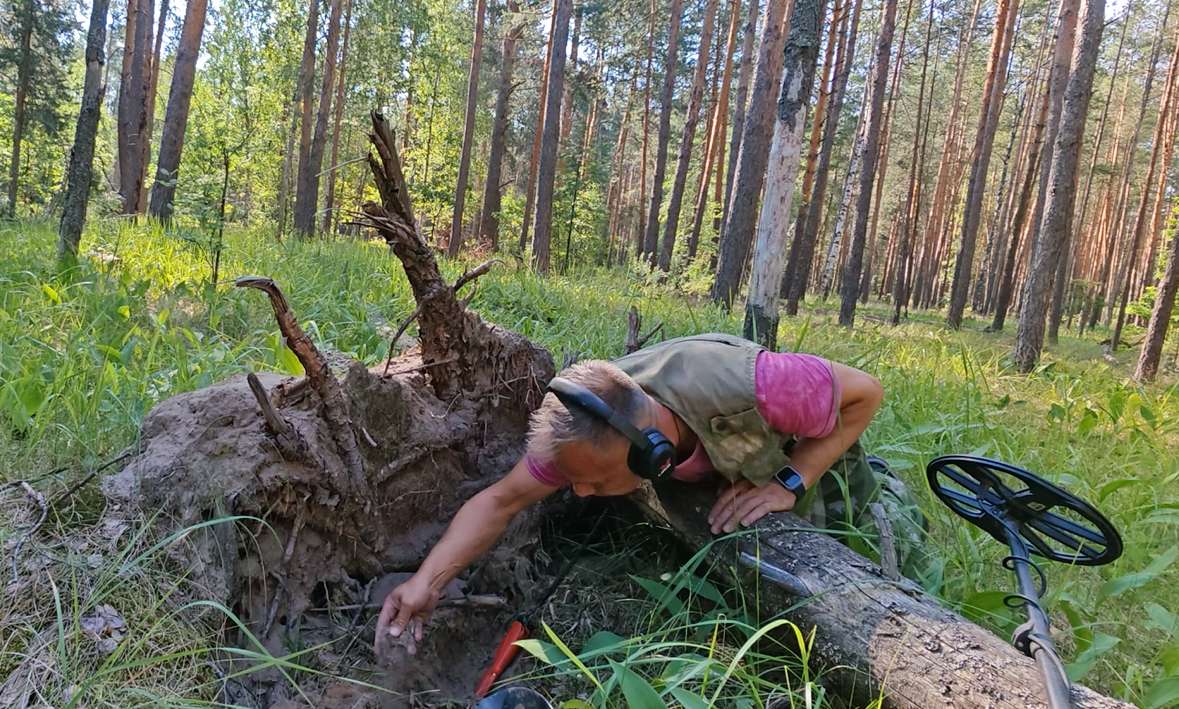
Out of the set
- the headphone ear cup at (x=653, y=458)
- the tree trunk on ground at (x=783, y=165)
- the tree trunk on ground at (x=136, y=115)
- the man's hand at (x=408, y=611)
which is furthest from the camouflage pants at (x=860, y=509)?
the tree trunk on ground at (x=136, y=115)

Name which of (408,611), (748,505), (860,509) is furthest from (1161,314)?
(408,611)

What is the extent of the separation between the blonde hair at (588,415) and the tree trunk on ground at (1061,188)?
6.72 meters

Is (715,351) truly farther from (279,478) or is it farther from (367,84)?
(367,84)

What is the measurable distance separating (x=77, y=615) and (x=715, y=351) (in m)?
1.72

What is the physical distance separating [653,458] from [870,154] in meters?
10.9

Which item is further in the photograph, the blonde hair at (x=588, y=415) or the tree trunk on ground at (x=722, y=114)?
the tree trunk on ground at (x=722, y=114)

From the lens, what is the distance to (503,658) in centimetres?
181

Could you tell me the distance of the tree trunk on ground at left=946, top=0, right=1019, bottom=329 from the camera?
12.0 m

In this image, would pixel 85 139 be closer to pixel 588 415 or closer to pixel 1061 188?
pixel 588 415

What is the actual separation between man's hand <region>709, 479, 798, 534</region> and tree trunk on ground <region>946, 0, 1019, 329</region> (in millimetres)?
12553

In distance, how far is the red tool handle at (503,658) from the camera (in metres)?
1.76

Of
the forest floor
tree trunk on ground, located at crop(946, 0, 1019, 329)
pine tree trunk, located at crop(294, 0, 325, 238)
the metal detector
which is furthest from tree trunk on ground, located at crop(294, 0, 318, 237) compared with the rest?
tree trunk on ground, located at crop(946, 0, 1019, 329)

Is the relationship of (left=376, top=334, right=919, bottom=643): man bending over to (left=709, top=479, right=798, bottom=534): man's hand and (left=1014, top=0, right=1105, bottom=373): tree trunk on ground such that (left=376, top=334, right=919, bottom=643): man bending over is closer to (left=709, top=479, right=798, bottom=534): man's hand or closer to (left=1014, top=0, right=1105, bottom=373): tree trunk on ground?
(left=709, top=479, right=798, bottom=534): man's hand

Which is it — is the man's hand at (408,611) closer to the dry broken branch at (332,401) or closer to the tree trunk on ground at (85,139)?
the dry broken branch at (332,401)
